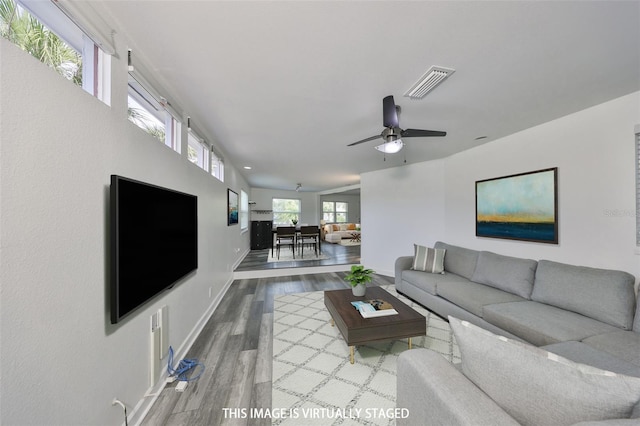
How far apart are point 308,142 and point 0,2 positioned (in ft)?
8.99

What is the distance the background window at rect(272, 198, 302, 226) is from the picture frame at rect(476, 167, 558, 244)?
23.5 feet

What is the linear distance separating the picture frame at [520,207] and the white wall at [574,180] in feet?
0.26

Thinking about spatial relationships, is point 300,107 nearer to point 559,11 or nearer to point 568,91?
point 559,11

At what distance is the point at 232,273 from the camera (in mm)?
4602

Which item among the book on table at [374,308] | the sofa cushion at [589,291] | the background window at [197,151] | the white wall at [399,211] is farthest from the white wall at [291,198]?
the sofa cushion at [589,291]

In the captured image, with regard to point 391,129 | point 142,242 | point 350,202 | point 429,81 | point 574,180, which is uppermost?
point 429,81

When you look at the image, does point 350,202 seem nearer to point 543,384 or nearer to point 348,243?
point 348,243

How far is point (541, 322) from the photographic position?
1.86 metres

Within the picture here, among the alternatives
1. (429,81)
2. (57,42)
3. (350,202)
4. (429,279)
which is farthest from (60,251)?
(350,202)

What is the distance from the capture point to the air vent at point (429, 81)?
5.40 feet

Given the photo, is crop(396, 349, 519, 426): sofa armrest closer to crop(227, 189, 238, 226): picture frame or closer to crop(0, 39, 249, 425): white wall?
crop(0, 39, 249, 425): white wall

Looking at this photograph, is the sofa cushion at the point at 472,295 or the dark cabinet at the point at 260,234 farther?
the dark cabinet at the point at 260,234

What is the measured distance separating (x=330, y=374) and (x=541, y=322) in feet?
6.17

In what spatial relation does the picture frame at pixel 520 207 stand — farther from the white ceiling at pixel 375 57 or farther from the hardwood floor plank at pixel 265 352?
the hardwood floor plank at pixel 265 352
